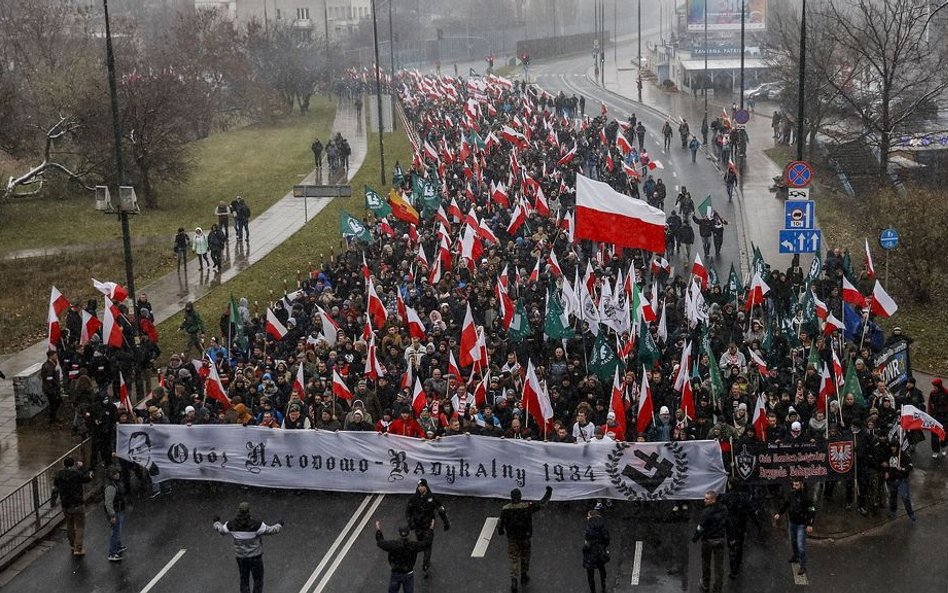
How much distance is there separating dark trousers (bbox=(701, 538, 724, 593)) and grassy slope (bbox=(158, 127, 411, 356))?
16.0m

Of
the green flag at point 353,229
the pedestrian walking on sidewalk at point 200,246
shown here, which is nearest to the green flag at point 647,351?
the green flag at point 353,229

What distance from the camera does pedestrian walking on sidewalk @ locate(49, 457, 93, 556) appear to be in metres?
16.5

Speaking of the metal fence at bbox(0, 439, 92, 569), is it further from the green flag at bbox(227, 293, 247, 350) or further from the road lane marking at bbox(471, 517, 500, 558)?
the road lane marking at bbox(471, 517, 500, 558)

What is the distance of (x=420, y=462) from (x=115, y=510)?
446 centimetres

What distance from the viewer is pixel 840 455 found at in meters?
16.6

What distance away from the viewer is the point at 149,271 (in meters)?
35.5

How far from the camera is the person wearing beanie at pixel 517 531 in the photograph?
14.8 meters

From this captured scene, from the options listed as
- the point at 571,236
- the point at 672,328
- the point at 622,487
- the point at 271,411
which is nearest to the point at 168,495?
the point at 271,411

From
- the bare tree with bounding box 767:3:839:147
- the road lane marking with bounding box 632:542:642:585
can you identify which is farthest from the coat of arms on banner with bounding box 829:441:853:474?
the bare tree with bounding box 767:3:839:147

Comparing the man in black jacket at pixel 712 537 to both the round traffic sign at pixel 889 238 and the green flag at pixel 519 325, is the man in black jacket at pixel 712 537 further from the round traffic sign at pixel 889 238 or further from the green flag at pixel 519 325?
the round traffic sign at pixel 889 238

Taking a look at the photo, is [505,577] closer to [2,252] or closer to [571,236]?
[571,236]

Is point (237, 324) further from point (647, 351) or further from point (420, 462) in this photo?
point (647, 351)

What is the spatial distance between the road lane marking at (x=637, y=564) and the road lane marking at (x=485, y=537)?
2.03m

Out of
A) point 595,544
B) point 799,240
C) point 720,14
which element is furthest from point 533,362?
point 720,14
